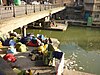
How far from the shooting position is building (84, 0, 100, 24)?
140ft

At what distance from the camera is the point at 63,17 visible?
49188 mm

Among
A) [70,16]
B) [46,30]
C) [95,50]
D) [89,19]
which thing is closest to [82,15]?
[70,16]

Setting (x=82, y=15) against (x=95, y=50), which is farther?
(x=82, y=15)

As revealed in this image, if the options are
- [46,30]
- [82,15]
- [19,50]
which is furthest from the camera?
[82,15]

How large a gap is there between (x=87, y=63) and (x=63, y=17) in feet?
112

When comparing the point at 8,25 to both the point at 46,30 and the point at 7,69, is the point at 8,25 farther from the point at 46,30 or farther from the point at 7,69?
the point at 46,30

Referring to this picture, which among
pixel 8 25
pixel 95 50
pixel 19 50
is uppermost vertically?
pixel 8 25

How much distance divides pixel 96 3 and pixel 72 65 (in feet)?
106

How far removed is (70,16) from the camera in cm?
4912

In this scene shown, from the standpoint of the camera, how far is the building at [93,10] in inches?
1682

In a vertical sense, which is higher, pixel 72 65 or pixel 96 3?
pixel 96 3

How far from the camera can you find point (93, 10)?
43.7 metres

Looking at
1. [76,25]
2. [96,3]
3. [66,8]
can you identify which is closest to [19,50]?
[76,25]

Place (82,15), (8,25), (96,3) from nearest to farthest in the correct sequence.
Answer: (8,25), (96,3), (82,15)
